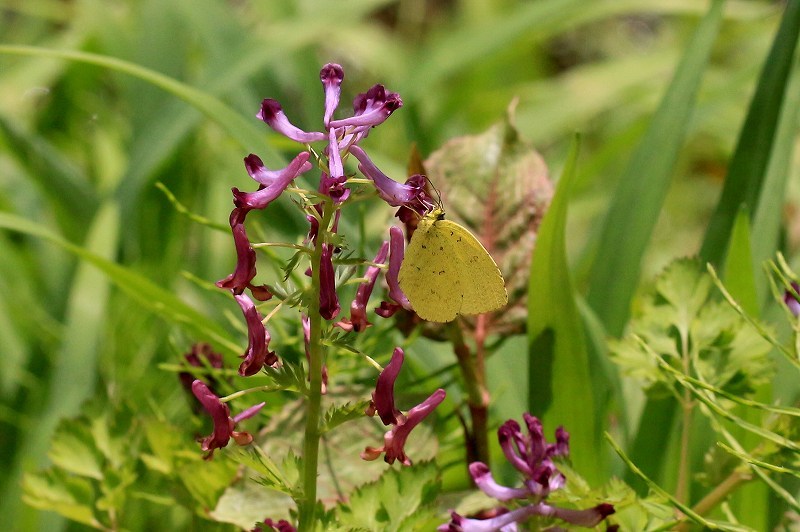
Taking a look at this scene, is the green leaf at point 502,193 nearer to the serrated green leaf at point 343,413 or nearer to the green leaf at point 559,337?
the green leaf at point 559,337

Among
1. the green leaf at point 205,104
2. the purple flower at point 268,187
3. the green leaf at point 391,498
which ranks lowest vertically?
the green leaf at point 391,498

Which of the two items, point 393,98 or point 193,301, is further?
point 193,301

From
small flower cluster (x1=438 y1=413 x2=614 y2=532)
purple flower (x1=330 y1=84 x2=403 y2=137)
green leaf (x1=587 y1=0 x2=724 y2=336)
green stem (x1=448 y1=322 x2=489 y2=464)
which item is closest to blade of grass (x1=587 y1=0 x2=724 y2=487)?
green leaf (x1=587 y1=0 x2=724 y2=336)

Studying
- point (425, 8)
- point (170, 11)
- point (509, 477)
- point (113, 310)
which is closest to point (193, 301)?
point (113, 310)

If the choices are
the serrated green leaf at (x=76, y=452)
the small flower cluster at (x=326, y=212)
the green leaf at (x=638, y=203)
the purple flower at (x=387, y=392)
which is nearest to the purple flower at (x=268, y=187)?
the small flower cluster at (x=326, y=212)

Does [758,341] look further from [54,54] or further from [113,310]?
[113,310]

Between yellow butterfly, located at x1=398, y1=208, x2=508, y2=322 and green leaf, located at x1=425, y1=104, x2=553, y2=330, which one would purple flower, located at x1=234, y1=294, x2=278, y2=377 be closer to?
yellow butterfly, located at x1=398, y1=208, x2=508, y2=322
